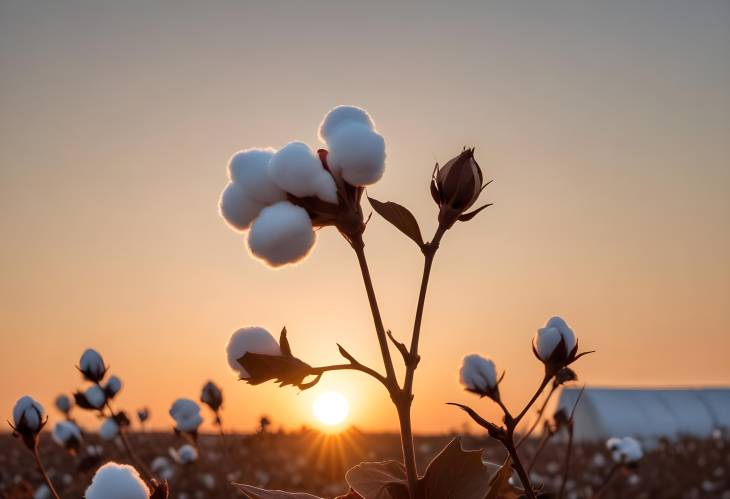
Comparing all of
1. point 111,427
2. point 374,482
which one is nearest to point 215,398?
point 111,427

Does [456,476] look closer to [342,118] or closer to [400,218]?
[400,218]

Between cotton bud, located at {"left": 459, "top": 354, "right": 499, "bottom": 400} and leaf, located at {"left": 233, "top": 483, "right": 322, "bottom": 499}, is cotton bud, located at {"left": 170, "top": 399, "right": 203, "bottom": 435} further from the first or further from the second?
leaf, located at {"left": 233, "top": 483, "right": 322, "bottom": 499}

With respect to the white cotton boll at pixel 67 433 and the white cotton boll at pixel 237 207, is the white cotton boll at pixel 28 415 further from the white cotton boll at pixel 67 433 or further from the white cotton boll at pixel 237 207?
the white cotton boll at pixel 67 433

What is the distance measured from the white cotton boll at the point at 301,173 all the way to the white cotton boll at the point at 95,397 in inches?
99.3

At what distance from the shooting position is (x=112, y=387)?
3.65m

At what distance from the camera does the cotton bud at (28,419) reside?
2484mm

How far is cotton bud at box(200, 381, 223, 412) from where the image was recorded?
3547 millimetres

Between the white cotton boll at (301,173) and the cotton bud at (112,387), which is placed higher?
the white cotton boll at (301,173)

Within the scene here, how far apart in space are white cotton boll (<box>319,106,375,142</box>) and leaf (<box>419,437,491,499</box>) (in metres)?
0.56

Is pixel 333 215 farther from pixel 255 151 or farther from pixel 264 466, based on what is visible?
pixel 264 466

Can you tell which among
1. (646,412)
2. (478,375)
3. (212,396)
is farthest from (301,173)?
(646,412)

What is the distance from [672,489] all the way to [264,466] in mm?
5906

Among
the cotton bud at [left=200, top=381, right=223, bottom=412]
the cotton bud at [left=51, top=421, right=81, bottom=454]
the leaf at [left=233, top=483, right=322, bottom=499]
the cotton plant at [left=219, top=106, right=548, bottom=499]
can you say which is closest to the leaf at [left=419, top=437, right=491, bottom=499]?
the cotton plant at [left=219, top=106, right=548, bottom=499]

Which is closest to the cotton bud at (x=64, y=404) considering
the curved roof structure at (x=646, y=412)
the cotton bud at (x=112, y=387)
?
the cotton bud at (x=112, y=387)
